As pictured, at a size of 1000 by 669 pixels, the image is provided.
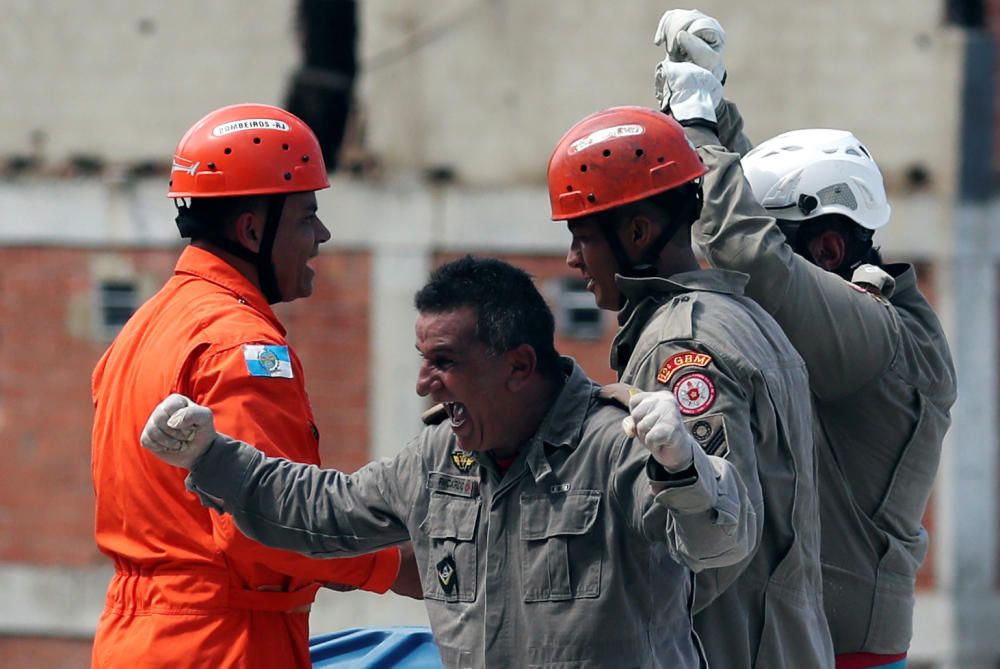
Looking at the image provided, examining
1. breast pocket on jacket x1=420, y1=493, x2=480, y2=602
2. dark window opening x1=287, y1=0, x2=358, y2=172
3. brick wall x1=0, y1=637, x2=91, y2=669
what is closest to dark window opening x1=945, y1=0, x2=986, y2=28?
dark window opening x1=287, y1=0, x2=358, y2=172

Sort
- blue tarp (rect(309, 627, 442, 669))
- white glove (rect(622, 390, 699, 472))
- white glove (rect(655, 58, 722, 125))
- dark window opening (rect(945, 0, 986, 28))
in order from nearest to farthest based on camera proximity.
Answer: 1. white glove (rect(622, 390, 699, 472))
2. white glove (rect(655, 58, 722, 125))
3. blue tarp (rect(309, 627, 442, 669))
4. dark window opening (rect(945, 0, 986, 28))

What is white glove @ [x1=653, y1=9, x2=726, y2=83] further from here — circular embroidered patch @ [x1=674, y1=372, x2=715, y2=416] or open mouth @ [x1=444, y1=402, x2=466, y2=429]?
open mouth @ [x1=444, y1=402, x2=466, y2=429]

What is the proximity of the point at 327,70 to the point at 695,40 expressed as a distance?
6.38 m

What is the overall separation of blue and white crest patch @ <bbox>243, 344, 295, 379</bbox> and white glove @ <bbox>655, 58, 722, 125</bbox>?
1.17 m

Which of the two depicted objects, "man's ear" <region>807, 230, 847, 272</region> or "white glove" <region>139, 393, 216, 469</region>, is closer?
"white glove" <region>139, 393, 216, 469</region>

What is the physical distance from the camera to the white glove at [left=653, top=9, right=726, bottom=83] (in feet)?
13.2

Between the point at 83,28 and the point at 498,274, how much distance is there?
310 inches

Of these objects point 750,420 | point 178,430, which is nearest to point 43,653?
point 178,430

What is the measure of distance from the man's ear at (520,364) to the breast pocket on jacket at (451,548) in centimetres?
23

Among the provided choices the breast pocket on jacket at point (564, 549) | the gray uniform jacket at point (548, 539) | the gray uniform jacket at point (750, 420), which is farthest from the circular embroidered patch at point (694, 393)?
the breast pocket on jacket at point (564, 549)

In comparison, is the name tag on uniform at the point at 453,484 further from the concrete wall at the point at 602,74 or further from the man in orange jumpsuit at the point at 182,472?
the concrete wall at the point at 602,74

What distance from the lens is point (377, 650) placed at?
4359 millimetres

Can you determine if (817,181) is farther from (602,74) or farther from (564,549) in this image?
(602,74)

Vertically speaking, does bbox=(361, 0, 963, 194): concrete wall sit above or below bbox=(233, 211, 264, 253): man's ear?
above
